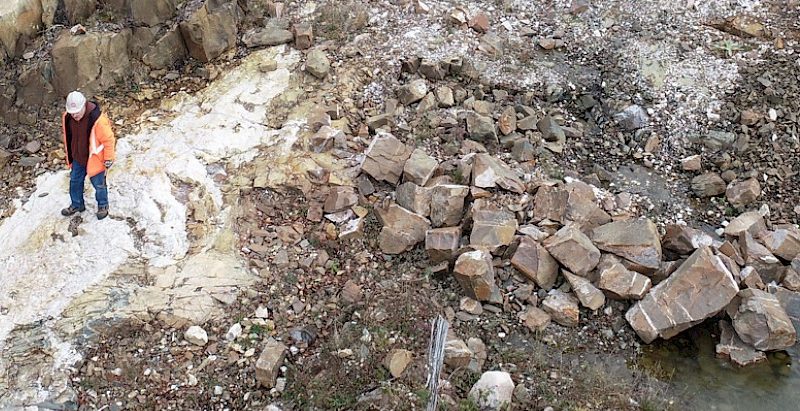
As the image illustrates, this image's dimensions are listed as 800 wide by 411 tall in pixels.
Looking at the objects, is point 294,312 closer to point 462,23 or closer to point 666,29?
point 462,23

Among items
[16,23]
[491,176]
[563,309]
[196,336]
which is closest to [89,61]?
[16,23]

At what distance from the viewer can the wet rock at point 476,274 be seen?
237 inches

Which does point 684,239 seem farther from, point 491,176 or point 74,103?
point 74,103

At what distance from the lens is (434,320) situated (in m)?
5.95

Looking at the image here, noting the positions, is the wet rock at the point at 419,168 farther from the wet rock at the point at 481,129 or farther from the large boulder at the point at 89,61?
the large boulder at the point at 89,61

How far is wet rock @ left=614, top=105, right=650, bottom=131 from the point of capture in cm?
827

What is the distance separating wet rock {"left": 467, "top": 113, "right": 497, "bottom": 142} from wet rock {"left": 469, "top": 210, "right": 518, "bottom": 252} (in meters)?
1.40

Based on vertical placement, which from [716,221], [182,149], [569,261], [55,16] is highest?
[55,16]

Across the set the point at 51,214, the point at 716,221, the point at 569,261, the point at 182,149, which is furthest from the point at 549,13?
the point at 51,214

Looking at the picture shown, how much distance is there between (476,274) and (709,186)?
3333 millimetres

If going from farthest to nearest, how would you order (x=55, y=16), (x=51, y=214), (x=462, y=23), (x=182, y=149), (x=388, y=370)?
(x=462, y=23) → (x=55, y=16) → (x=182, y=149) → (x=51, y=214) → (x=388, y=370)

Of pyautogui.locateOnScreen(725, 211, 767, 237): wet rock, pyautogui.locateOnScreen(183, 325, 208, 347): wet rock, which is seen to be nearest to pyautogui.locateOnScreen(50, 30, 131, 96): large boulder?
pyautogui.locateOnScreen(183, 325, 208, 347): wet rock

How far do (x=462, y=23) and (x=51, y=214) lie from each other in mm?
5663

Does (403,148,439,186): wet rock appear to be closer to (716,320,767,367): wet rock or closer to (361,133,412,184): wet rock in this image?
(361,133,412,184): wet rock
